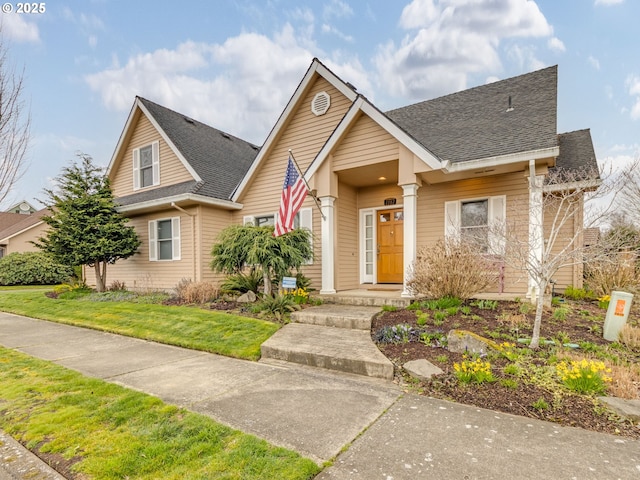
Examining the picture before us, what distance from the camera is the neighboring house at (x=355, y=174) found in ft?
24.2

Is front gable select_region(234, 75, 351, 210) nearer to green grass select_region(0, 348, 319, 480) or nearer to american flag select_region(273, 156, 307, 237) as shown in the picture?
american flag select_region(273, 156, 307, 237)

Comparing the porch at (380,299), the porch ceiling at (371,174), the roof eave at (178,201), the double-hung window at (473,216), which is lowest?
the porch at (380,299)

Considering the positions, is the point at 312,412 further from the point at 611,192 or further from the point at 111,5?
the point at 111,5

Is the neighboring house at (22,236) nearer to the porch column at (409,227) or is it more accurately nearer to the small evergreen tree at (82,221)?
Result: the small evergreen tree at (82,221)

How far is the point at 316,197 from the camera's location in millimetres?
8547

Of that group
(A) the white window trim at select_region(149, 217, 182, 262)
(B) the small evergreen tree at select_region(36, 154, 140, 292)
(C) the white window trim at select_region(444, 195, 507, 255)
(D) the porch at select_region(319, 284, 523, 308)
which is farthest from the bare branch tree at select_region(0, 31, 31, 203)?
(C) the white window trim at select_region(444, 195, 507, 255)

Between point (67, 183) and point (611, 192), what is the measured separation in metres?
14.0

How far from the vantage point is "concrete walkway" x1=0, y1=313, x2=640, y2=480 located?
2229mm

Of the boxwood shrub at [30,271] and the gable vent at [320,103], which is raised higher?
the gable vent at [320,103]

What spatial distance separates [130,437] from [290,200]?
519 cm

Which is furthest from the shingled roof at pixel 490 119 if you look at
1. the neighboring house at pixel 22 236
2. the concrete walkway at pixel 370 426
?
the neighboring house at pixel 22 236

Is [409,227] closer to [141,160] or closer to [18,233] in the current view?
[141,160]

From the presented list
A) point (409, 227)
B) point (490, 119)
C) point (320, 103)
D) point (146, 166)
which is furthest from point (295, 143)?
point (146, 166)

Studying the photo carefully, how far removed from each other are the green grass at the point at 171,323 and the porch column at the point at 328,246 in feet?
7.67
